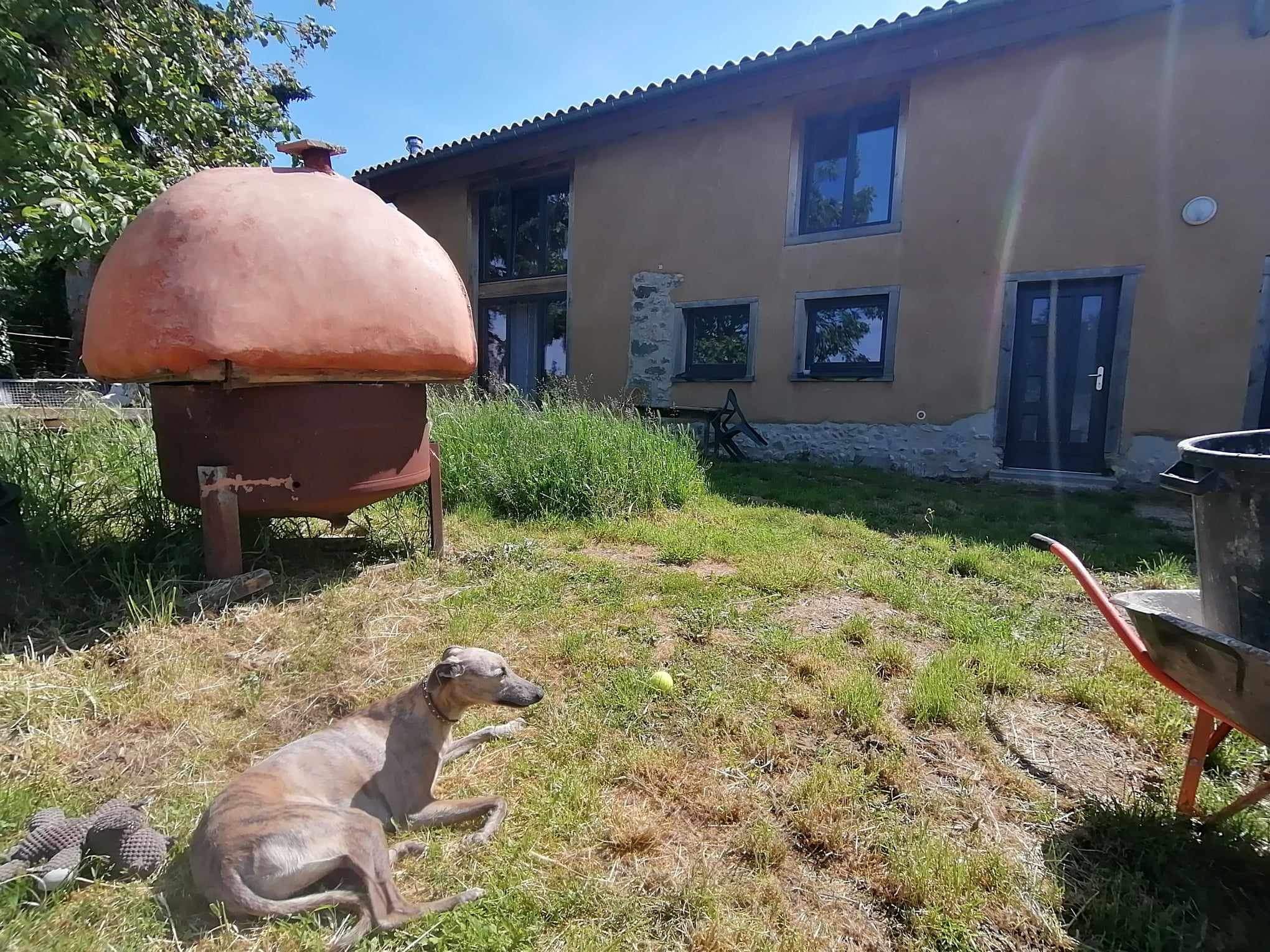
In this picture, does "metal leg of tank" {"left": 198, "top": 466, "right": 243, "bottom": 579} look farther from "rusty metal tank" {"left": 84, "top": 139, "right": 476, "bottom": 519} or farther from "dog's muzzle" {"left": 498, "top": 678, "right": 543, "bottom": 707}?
"dog's muzzle" {"left": 498, "top": 678, "right": 543, "bottom": 707}

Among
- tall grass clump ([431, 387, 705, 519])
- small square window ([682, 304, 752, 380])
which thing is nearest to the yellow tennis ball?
tall grass clump ([431, 387, 705, 519])

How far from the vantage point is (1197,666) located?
133 centimetres

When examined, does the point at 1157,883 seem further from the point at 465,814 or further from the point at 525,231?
the point at 525,231

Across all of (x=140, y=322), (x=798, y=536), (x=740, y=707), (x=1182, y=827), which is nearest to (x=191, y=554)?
(x=140, y=322)

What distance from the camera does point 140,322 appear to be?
8.68 ft

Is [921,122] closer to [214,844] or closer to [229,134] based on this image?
[229,134]

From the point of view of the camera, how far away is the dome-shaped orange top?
2.62 m

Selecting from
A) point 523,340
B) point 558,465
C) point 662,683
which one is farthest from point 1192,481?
point 523,340

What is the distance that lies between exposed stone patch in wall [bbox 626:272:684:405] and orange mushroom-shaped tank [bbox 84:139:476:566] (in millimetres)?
7106

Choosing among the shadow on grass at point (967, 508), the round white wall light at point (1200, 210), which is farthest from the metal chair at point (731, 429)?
the round white wall light at point (1200, 210)

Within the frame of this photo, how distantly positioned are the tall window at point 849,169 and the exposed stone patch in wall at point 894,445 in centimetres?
287

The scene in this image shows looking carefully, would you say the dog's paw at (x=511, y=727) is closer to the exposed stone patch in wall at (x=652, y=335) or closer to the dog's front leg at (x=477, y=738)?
the dog's front leg at (x=477, y=738)

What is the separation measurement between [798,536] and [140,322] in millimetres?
4077

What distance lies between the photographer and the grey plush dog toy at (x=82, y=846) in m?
1.44
